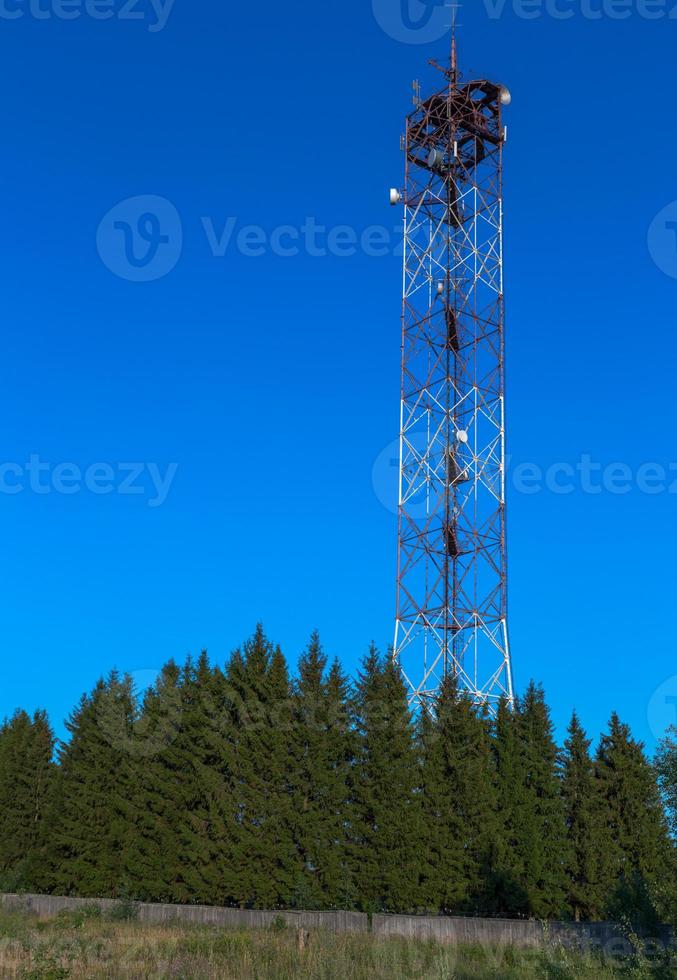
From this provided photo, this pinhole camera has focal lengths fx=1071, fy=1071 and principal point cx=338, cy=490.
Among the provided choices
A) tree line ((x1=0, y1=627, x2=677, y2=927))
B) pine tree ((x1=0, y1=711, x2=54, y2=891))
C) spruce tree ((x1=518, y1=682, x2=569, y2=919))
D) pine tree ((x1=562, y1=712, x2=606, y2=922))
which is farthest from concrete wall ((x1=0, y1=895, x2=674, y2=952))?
pine tree ((x1=0, y1=711, x2=54, y2=891))

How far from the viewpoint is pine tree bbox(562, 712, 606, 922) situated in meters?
40.6

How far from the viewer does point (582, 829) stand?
41.9 metres

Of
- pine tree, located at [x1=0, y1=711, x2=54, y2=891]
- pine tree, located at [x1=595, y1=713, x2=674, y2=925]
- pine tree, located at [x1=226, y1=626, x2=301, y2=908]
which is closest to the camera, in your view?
pine tree, located at [x1=226, y1=626, x2=301, y2=908]

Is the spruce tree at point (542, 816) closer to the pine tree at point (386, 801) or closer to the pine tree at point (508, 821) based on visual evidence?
the pine tree at point (508, 821)

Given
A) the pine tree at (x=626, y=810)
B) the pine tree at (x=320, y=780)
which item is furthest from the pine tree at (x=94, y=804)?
the pine tree at (x=626, y=810)

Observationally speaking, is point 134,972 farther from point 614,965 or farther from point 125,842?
point 125,842

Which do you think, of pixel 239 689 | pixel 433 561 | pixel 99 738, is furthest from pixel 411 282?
pixel 99 738

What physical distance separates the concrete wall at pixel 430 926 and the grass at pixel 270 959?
5.33 ft

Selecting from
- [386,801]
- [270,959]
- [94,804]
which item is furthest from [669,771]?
[94,804]

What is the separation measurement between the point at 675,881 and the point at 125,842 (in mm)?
31154

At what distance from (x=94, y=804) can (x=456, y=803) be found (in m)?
17.0

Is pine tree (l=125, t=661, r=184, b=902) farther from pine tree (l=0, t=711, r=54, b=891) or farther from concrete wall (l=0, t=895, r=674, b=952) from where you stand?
pine tree (l=0, t=711, r=54, b=891)

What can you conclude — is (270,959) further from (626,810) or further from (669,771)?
(626,810)

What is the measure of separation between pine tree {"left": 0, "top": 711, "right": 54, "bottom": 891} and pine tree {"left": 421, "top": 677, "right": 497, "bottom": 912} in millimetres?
21516
